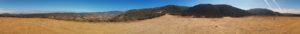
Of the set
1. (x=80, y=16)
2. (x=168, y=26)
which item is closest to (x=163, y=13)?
(x=168, y=26)

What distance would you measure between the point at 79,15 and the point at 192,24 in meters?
0.59

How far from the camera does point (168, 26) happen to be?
4312 mm

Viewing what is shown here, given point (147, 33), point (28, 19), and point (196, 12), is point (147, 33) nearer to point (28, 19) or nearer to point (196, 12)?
point (196, 12)

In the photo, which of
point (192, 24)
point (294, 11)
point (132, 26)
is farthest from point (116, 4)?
point (294, 11)

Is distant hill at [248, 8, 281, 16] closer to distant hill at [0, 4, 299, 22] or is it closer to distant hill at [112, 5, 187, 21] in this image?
distant hill at [0, 4, 299, 22]

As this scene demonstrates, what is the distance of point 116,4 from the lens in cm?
429

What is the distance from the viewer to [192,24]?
4.31m

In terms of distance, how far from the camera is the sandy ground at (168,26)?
4289 millimetres

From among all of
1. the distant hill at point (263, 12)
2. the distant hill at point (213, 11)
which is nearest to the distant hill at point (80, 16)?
the distant hill at point (213, 11)

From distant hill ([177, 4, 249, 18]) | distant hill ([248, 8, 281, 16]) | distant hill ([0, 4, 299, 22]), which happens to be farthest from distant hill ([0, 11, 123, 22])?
distant hill ([248, 8, 281, 16])

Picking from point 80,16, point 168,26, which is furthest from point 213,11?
point 80,16

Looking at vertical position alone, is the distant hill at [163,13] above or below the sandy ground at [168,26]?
above

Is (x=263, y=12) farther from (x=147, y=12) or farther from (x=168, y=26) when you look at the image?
(x=147, y=12)

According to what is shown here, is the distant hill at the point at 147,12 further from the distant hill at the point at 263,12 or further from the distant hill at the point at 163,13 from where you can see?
the distant hill at the point at 263,12
